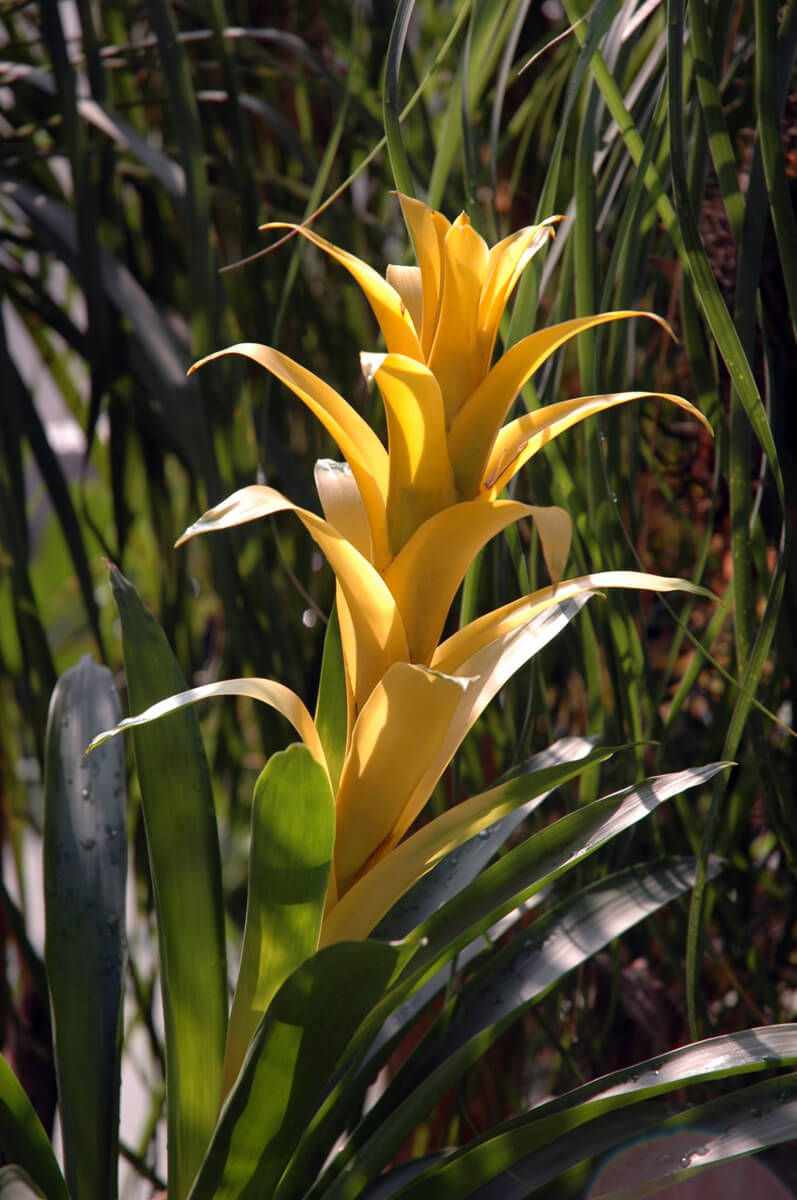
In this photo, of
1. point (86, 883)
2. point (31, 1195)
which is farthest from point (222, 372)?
point (31, 1195)

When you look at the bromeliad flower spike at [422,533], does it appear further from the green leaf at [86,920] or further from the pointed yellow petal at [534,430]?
the green leaf at [86,920]

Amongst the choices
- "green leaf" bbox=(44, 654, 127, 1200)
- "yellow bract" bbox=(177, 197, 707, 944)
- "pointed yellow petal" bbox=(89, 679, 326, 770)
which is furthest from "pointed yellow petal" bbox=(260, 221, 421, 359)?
"green leaf" bbox=(44, 654, 127, 1200)

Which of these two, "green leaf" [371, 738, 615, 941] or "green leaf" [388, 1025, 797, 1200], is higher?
"green leaf" [371, 738, 615, 941]

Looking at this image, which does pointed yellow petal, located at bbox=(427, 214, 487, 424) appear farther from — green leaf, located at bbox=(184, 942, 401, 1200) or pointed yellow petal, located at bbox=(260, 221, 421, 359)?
green leaf, located at bbox=(184, 942, 401, 1200)

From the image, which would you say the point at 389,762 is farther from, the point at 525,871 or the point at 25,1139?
the point at 25,1139

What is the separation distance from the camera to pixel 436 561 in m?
0.30

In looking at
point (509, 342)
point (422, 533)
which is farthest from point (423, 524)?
point (509, 342)

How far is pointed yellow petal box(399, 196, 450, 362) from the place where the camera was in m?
0.29

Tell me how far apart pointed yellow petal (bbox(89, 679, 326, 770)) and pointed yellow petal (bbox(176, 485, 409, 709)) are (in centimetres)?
2

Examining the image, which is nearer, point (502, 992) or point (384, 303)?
point (384, 303)

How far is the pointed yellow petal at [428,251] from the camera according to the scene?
0.29 metres

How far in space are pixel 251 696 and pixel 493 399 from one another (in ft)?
0.38

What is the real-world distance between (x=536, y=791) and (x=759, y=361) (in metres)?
0.31

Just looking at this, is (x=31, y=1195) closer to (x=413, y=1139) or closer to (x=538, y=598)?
(x=538, y=598)
